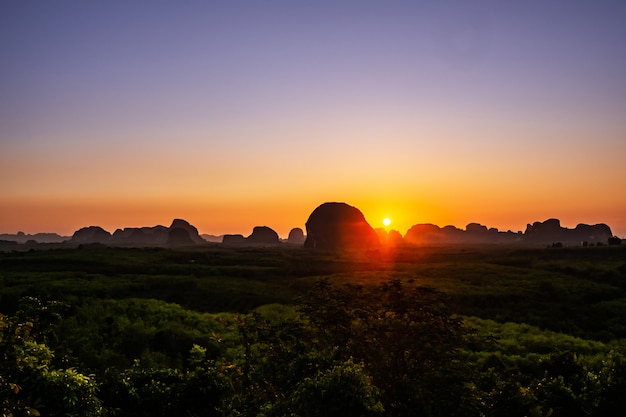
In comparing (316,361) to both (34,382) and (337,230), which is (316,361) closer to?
(34,382)

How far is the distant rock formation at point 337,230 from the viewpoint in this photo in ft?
592

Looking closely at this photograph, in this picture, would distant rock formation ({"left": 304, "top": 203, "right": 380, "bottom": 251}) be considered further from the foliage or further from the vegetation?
the foliage

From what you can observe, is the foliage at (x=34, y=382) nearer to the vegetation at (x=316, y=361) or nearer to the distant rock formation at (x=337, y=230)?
the vegetation at (x=316, y=361)

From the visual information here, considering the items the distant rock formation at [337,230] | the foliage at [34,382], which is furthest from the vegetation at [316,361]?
the distant rock formation at [337,230]

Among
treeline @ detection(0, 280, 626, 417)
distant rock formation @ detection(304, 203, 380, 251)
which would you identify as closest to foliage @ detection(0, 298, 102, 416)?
treeline @ detection(0, 280, 626, 417)

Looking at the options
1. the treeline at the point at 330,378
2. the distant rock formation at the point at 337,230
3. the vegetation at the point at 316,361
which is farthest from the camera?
the distant rock formation at the point at 337,230

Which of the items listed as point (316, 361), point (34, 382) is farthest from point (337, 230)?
point (34, 382)

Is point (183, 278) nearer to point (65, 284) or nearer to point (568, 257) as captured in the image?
point (65, 284)

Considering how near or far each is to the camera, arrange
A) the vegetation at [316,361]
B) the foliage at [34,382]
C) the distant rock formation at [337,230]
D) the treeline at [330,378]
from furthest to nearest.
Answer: the distant rock formation at [337,230] → the vegetation at [316,361] → the treeline at [330,378] → the foliage at [34,382]

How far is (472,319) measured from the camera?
110 ft

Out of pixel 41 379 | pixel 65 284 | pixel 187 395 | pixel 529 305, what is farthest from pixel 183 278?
pixel 41 379

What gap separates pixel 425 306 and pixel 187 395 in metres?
8.66

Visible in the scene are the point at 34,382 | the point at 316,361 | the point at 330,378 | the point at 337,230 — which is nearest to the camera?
the point at 34,382

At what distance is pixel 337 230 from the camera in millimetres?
183750
